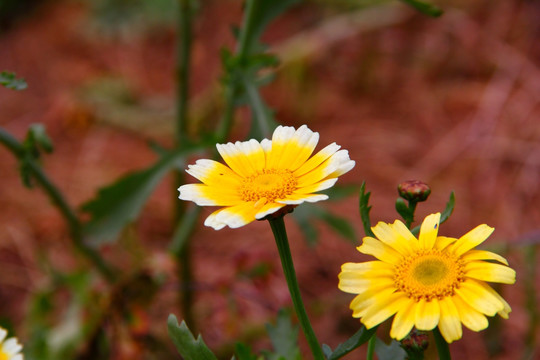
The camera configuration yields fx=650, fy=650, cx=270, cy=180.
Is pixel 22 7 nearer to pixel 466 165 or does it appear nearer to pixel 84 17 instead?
pixel 84 17

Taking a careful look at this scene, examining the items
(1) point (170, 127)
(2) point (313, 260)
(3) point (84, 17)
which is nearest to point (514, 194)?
(2) point (313, 260)

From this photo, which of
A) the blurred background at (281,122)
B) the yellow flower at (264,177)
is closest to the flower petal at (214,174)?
the yellow flower at (264,177)

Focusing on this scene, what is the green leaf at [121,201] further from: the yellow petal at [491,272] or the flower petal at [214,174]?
the yellow petal at [491,272]

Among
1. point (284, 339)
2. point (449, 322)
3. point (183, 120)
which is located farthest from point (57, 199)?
point (449, 322)

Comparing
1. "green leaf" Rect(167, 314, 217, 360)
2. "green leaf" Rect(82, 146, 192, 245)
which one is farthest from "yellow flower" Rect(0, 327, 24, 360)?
"green leaf" Rect(82, 146, 192, 245)

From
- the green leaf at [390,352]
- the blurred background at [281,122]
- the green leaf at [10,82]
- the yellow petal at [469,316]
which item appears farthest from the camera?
the blurred background at [281,122]

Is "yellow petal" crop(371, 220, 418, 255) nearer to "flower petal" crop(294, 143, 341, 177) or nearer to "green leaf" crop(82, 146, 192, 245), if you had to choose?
"flower petal" crop(294, 143, 341, 177)
